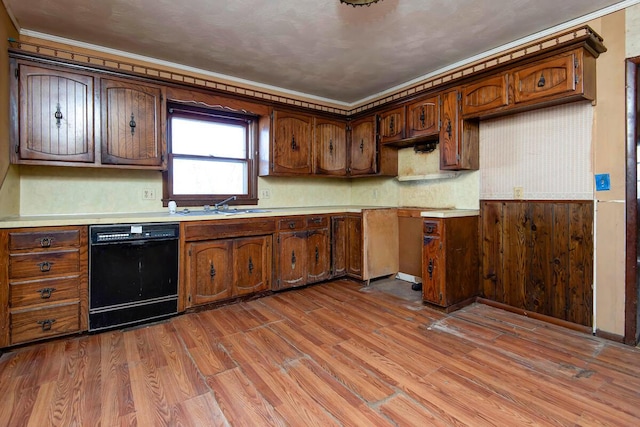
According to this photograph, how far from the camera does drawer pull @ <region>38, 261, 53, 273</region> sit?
7.50 feet

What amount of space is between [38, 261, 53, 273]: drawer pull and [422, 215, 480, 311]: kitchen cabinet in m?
3.20

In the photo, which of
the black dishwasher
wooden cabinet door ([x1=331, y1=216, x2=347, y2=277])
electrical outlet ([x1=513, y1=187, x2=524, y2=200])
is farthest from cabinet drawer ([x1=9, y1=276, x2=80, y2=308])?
electrical outlet ([x1=513, y1=187, x2=524, y2=200])

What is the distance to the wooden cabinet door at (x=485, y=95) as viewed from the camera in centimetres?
272

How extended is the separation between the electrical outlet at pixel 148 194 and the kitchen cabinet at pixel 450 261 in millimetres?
2860

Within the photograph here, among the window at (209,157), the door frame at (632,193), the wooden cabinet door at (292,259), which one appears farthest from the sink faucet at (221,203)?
the door frame at (632,193)

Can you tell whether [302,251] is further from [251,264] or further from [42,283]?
[42,283]

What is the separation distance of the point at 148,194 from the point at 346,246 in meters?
2.39

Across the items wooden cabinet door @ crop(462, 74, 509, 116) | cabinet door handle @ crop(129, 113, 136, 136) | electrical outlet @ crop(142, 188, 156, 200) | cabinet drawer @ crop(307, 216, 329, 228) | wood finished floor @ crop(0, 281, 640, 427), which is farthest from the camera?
cabinet drawer @ crop(307, 216, 329, 228)

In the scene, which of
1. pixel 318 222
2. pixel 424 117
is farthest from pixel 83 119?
pixel 424 117

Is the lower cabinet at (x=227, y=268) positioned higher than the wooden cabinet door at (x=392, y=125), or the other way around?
the wooden cabinet door at (x=392, y=125)

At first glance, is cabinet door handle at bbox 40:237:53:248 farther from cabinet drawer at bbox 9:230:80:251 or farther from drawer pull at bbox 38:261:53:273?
drawer pull at bbox 38:261:53:273

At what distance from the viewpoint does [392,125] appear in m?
3.88

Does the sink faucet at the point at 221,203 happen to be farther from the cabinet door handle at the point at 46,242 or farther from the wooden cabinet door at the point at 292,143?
the cabinet door handle at the point at 46,242

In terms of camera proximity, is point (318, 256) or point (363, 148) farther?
point (363, 148)
